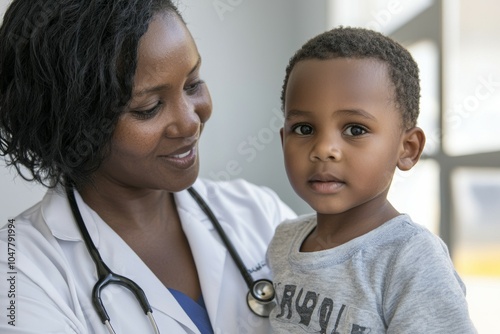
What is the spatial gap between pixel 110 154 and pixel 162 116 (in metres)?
0.14

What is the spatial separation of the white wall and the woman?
57.1 inches

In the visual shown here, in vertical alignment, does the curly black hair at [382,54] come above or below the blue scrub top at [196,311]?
above

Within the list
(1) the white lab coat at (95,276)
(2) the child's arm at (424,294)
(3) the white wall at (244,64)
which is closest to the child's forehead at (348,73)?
(2) the child's arm at (424,294)

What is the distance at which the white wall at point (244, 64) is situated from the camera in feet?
9.43

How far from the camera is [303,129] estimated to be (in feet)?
3.76

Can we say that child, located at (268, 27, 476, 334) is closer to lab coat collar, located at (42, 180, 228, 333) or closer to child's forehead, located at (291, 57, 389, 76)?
child's forehead, located at (291, 57, 389, 76)

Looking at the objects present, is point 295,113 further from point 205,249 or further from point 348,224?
point 205,249

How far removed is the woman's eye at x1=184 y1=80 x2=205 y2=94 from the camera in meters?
1.39

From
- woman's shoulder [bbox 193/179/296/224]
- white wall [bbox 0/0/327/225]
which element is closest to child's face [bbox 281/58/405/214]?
woman's shoulder [bbox 193/179/296/224]

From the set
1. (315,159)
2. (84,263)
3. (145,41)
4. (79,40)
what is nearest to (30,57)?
(79,40)

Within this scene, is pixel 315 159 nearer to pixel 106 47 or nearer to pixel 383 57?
pixel 383 57

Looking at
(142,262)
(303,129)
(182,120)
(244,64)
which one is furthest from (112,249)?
(244,64)

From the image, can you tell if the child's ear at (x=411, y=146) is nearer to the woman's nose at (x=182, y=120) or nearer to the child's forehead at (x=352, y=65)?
the child's forehead at (x=352, y=65)

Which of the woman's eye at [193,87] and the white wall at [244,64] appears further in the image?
the white wall at [244,64]
